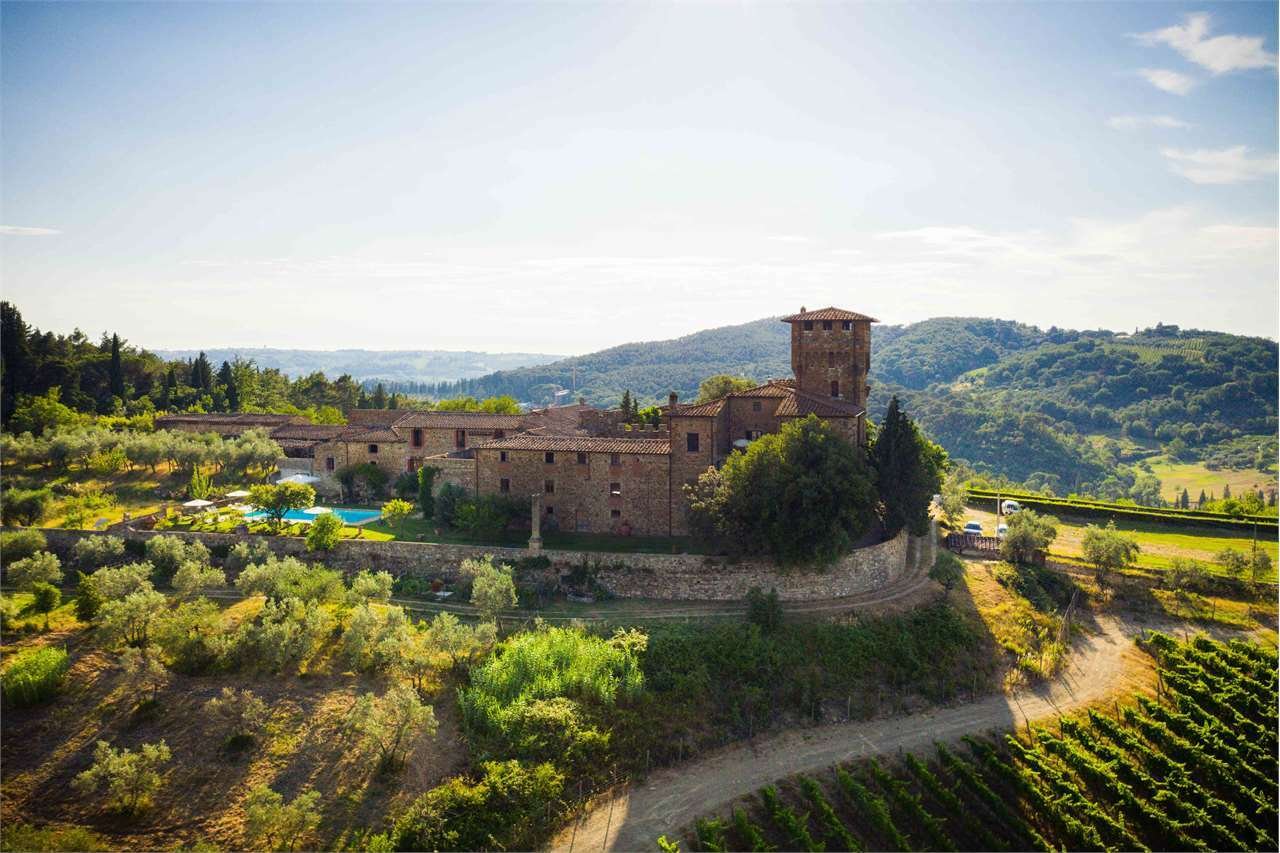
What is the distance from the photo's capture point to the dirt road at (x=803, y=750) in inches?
983

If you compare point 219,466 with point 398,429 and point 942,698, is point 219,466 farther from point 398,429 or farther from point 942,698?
point 942,698

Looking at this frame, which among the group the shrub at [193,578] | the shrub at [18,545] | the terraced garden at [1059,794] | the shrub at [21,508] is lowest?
the terraced garden at [1059,794]

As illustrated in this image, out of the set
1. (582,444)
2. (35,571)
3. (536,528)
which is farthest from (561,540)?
(35,571)

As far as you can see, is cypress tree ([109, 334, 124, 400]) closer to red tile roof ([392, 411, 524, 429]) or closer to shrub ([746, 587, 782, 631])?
red tile roof ([392, 411, 524, 429])

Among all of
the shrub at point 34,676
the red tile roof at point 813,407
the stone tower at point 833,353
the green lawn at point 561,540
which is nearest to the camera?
the shrub at point 34,676

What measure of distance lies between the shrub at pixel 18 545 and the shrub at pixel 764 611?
32.9 m

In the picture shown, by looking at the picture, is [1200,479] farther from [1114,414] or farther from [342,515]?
[342,515]

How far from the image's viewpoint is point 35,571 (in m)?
33.2

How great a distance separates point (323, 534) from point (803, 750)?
23959mm

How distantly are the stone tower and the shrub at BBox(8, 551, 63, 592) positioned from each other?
1496 inches

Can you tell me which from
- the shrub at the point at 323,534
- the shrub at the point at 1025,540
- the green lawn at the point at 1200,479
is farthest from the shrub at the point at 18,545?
the green lawn at the point at 1200,479

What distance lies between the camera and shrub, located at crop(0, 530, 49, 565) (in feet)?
118

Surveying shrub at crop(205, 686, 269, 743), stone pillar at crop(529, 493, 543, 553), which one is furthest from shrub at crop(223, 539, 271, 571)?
stone pillar at crop(529, 493, 543, 553)

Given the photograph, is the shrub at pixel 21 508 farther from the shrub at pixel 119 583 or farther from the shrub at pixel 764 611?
the shrub at pixel 764 611
